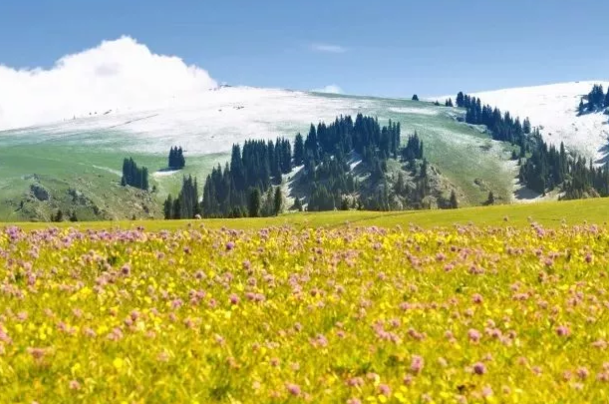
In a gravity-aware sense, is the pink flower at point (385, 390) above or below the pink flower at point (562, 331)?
above

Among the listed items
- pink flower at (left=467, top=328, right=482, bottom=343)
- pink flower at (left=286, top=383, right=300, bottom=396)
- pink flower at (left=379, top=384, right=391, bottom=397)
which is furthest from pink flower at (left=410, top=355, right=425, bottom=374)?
pink flower at (left=286, top=383, right=300, bottom=396)

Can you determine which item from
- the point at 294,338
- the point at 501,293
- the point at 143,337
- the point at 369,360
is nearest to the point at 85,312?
the point at 143,337

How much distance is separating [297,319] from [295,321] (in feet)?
0.26

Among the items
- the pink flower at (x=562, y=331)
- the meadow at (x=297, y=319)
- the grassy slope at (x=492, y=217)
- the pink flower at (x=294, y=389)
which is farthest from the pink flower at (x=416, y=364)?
the grassy slope at (x=492, y=217)

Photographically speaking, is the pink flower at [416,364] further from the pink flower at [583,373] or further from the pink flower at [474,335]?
the pink flower at [583,373]

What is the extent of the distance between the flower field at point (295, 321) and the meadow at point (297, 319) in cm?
3

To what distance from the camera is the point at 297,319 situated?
1102cm

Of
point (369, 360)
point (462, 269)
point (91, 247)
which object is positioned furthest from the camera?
point (91, 247)

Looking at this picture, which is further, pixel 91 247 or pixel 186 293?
pixel 91 247

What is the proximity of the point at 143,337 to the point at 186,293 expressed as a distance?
337cm

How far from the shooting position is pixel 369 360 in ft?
29.5

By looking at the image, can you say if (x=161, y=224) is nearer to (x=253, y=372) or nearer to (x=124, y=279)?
(x=124, y=279)

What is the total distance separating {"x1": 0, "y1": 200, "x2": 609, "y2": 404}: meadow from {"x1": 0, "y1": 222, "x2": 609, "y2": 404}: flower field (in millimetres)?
33

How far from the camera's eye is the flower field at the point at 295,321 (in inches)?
309
